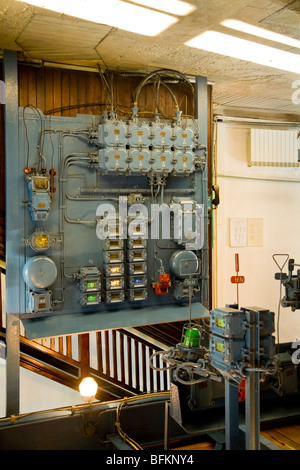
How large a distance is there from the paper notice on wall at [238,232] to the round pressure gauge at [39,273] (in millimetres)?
3130

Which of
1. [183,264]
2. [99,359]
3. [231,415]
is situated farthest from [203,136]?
[231,415]

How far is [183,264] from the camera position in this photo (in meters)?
4.87

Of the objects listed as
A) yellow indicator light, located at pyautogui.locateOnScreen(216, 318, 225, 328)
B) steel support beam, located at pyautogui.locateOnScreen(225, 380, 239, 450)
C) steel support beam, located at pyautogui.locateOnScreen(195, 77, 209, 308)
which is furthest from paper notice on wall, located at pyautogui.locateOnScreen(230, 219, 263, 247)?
steel support beam, located at pyautogui.locateOnScreen(225, 380, 239, 450)

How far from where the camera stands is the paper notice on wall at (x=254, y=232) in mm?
6672

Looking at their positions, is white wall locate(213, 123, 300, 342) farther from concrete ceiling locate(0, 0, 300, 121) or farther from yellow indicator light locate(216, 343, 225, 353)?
yellow indicator light locate(216, 343, 225, 353)

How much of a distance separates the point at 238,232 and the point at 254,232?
32 cm

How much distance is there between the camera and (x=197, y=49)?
13.7 ft

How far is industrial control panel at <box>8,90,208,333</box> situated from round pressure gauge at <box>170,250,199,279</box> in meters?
0.01

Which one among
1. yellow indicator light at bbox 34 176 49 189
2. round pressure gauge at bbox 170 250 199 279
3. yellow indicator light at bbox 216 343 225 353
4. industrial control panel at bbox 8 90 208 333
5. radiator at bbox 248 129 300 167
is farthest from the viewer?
radiator at bbox 248 129 300 167

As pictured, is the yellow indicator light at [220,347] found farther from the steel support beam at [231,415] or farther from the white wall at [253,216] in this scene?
the white wall at [253,216]

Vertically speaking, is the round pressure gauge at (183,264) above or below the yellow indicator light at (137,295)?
above

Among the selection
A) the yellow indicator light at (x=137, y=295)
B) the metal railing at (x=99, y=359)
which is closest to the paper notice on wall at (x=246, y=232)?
the metal railing at (x=99, y=359)

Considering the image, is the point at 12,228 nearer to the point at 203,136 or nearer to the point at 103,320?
the point at 103,320

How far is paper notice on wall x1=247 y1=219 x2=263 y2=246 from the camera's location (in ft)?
21.9
